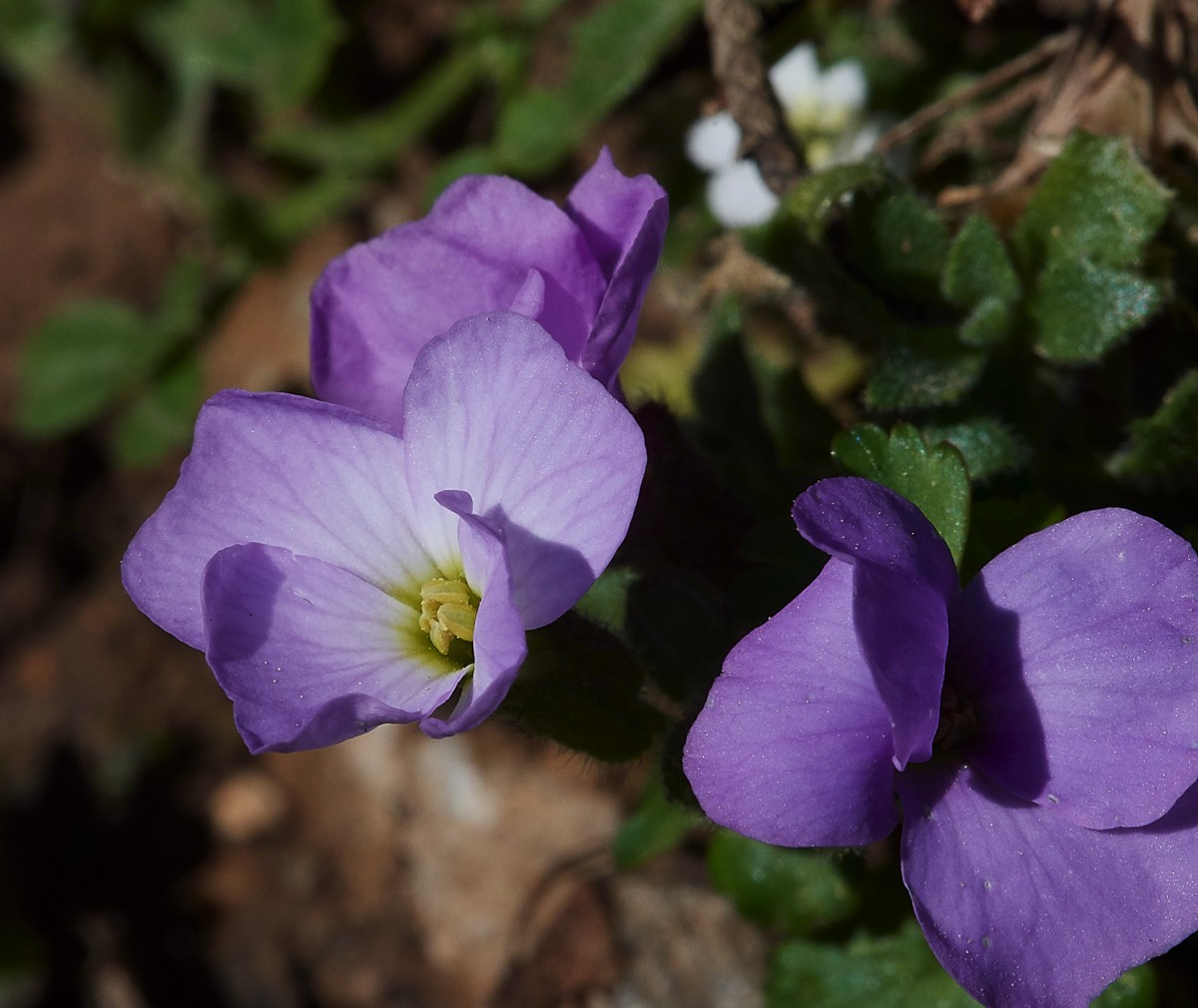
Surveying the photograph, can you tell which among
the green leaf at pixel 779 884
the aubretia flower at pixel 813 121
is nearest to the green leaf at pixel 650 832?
the green leaf at pixel 779 884

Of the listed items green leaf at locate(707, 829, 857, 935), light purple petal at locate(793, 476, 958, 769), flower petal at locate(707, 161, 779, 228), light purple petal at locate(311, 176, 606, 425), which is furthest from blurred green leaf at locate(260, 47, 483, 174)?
light purple petal at locate(793, 476, 958, 769)

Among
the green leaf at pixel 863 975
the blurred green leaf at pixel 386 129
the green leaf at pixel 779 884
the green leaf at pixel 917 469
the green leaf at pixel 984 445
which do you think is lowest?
the green leaf at pixel 863 975

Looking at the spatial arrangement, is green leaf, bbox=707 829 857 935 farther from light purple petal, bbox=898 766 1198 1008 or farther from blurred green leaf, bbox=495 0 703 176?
blurred green leaf, bbox=495 0 703 176

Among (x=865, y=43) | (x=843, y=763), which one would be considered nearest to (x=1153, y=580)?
(x=843, y=763)

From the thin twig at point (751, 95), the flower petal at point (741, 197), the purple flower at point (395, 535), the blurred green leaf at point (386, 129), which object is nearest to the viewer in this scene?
the purple flower at point (395, 535)

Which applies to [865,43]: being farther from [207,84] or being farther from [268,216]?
[207,84]

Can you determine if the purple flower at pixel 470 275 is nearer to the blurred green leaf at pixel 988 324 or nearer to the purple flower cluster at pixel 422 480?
the purple flower cluster at pixel 422 480

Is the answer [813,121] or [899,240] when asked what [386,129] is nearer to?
[813,121]
